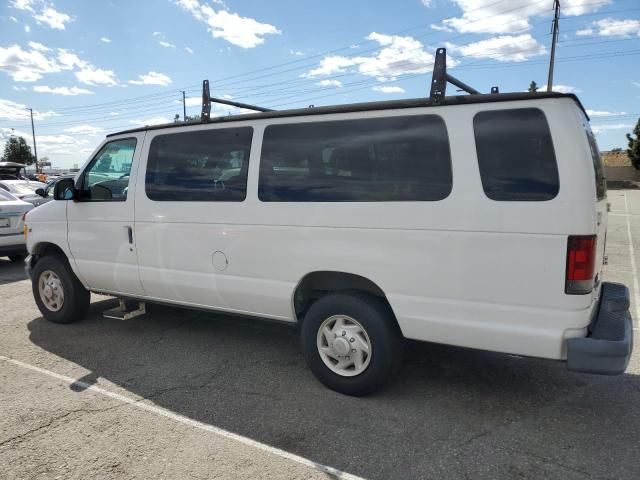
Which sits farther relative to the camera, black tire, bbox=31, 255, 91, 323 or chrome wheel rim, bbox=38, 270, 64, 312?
chrome wheel rim, bbox=38, 270, 64, 312

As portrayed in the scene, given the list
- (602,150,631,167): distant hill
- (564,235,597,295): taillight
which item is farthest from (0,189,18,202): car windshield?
(602,150,631,167): distant hill

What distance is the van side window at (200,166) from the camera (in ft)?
13.5

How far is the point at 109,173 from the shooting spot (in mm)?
5055

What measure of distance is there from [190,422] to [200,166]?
2101 mm

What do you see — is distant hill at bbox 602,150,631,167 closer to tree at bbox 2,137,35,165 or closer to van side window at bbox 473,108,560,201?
van side window at bbox 473,108,560,201

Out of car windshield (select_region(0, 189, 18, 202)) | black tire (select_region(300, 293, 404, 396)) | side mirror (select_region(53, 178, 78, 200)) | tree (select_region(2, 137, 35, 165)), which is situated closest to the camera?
black tire (select_region(300, 293, 404, 396))

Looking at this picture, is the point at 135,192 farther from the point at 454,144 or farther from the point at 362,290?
the point at 454,144

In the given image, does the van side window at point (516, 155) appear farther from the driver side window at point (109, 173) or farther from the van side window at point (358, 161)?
the driver side window at point (109, 173)

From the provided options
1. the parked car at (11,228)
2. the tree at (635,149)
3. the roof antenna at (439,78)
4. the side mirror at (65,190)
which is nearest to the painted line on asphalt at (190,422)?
the side mirror at (65,190)

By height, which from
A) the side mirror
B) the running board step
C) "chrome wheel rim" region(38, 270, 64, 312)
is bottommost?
the running board step

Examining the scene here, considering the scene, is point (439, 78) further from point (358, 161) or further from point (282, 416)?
point (282, 416)

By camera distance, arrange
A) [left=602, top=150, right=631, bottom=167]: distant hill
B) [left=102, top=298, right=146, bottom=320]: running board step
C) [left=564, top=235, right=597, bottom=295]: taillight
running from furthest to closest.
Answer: [left=602, top=150, right=631, bottom=167]: distant hill, [left=102, top=298, right=146, bottom=320]: running board step, [left=564, top=235, right=597, bottom=295]: taillight

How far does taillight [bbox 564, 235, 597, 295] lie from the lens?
2.88 meters

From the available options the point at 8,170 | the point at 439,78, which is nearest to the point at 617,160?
the point at 8,170
